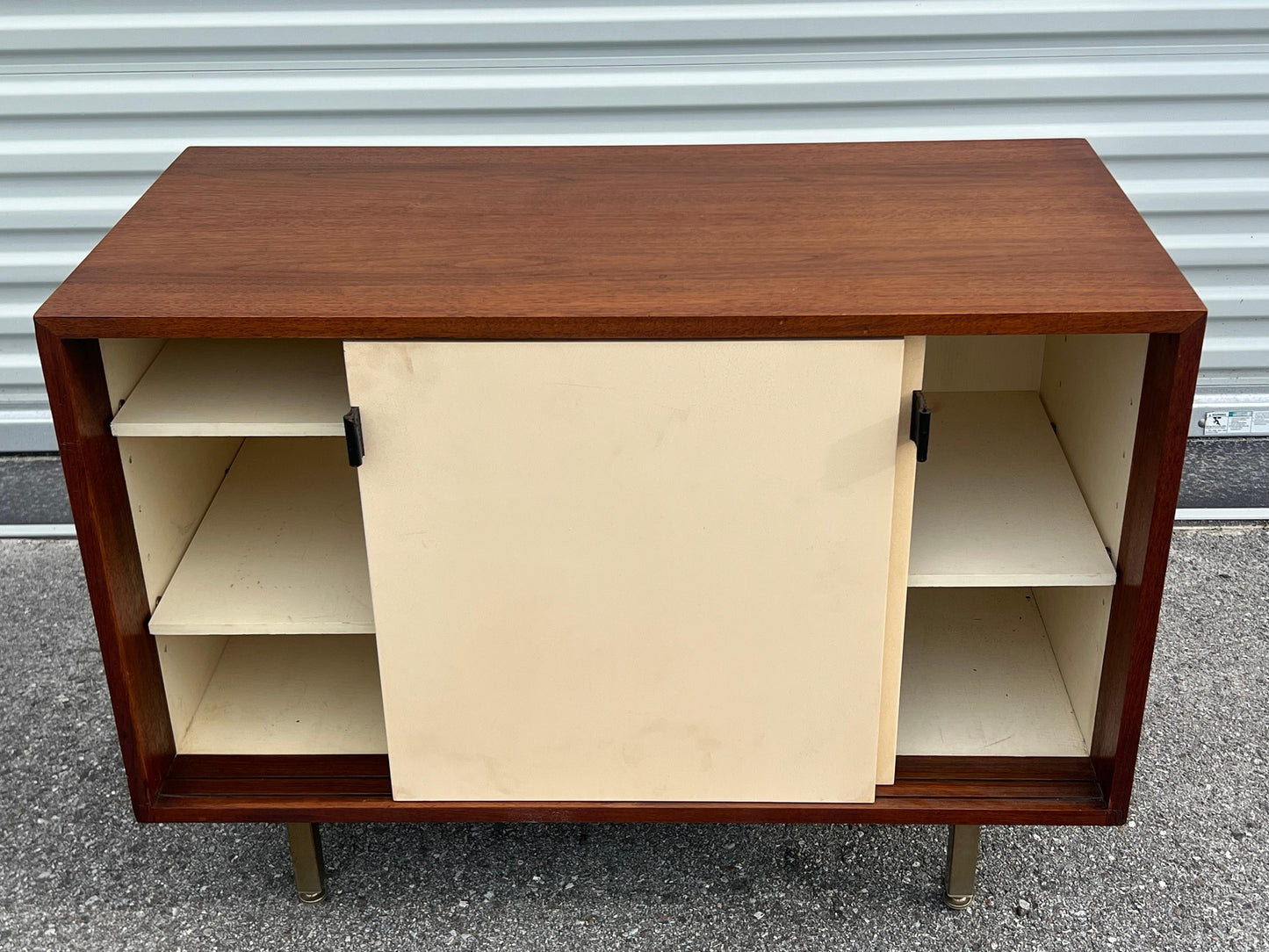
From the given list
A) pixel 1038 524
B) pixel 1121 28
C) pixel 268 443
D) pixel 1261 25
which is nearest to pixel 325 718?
pixel 268 443

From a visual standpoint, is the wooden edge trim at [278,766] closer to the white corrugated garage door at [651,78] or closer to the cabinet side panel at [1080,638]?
the cabinet side panel at [1080,638]

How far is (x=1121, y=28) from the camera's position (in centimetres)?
241

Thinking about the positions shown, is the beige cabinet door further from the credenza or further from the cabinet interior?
the cabinet interior

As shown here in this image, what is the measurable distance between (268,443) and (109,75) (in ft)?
3.32

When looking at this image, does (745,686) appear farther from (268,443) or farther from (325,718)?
(268,443)

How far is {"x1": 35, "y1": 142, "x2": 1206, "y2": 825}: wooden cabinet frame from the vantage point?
52.8 inches

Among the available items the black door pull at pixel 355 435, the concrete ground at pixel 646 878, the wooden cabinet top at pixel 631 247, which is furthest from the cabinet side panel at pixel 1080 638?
the black door pull at pixel 355 435

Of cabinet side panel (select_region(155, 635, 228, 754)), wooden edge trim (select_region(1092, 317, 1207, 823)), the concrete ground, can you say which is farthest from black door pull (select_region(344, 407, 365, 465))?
wooden edge trim (select_region(1092, 317, 1207, 823))

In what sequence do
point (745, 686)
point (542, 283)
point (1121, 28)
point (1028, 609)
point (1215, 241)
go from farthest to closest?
point (1215, 241), point (1121, 28), point (1028, 609), point (745, 686), point (542, 283)

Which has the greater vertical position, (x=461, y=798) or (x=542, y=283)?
(x=542, y=283)

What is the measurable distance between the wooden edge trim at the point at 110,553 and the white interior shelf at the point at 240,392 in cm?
5

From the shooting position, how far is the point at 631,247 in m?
1.52

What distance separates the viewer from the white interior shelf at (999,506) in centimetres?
154

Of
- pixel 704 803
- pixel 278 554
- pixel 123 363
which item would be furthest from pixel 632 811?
pixel 123 363
